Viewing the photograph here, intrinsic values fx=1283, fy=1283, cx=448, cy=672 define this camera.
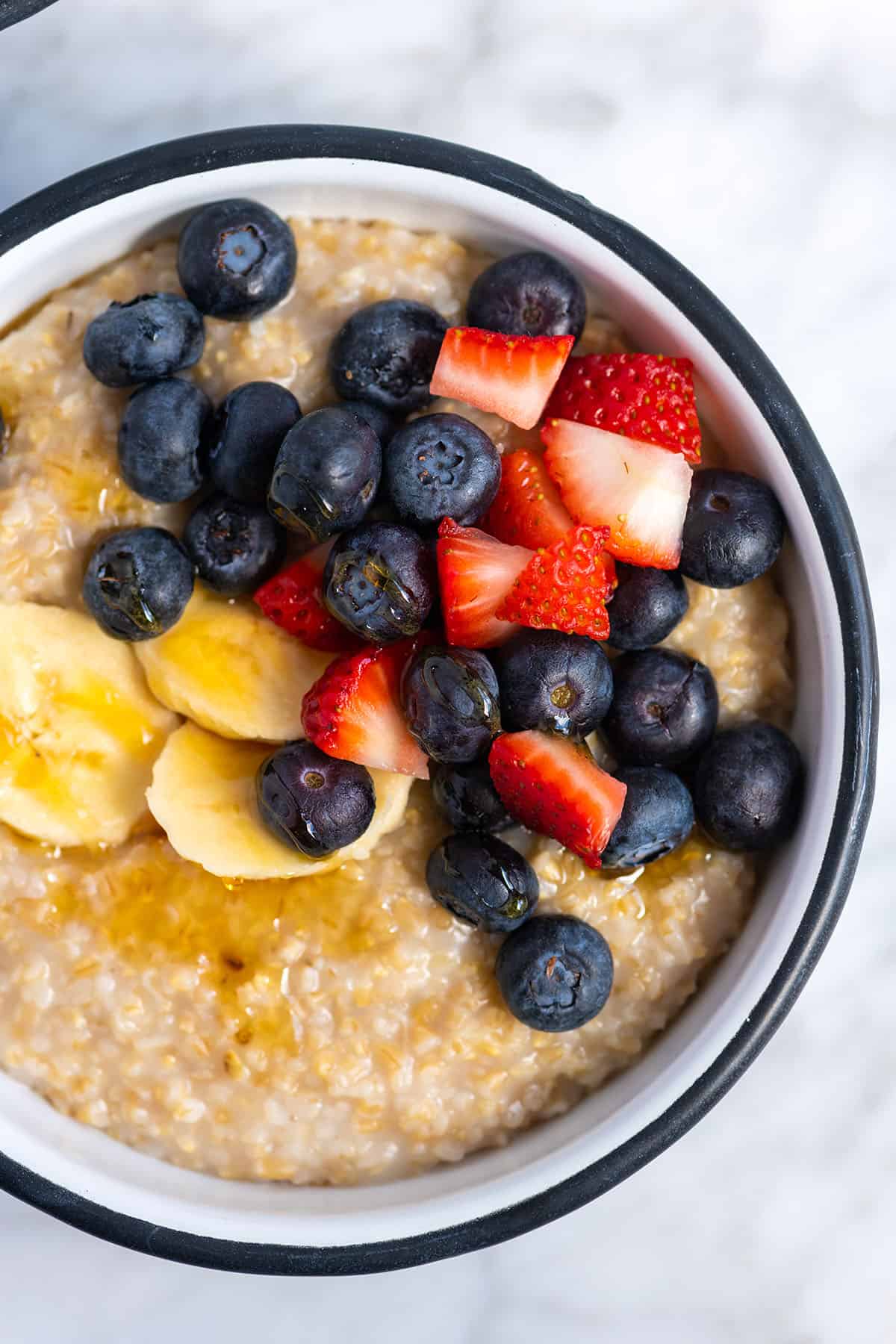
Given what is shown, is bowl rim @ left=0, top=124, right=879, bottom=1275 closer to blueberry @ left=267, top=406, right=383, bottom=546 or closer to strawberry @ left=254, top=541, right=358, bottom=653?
blueberry @ left=267, top=406, right=383, bottom=546

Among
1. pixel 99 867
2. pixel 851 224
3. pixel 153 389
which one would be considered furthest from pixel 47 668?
pixel 851 224

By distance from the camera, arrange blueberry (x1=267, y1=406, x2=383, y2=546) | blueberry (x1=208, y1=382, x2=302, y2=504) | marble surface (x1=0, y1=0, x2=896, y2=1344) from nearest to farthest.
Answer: blueberry (x1=267, y1=406, x2=383, y2=546), blueberry (x1=208, y1=382, x2=302, y2=504), marble surface (x1=0, y1=0, x2=896, y2=1344)

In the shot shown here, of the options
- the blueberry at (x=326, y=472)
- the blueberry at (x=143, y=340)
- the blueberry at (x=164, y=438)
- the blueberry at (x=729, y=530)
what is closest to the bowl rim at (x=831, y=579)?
the blueberry at (x=729, y=530)

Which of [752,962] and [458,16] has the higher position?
[458,16]

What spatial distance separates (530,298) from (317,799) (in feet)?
2.41

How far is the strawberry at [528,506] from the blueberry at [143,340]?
1.51 feet

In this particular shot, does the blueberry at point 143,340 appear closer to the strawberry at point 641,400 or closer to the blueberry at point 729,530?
the strawberry at point 641,400

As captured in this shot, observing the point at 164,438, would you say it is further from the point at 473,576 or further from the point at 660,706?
the point at 660,706

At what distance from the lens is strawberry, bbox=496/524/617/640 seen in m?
1.66

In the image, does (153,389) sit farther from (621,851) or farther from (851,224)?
(851,224)

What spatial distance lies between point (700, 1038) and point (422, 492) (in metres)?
0.84

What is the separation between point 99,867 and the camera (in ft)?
6.05

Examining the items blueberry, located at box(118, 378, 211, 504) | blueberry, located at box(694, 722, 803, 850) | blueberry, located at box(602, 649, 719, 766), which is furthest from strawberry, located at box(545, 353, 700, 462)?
blueberry, located at box(118, 378, 211, 504)

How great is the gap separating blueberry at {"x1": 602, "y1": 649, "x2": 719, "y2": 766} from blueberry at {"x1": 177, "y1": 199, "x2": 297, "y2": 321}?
0.72 meters
